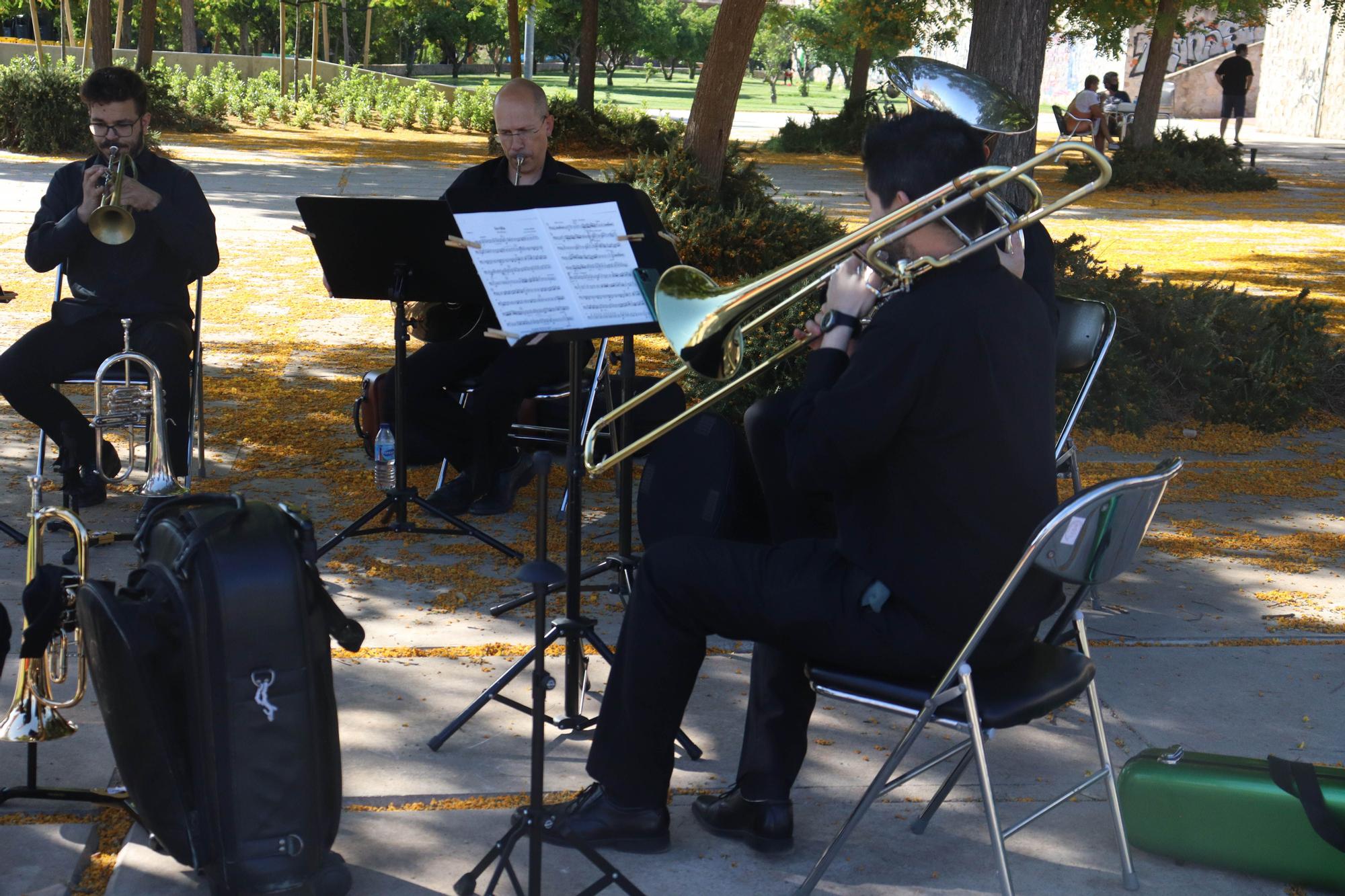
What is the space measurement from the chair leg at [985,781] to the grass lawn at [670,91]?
34865 millimetres

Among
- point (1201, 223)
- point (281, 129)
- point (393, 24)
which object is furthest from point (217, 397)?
point (393, 24)

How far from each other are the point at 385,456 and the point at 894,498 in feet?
8.94

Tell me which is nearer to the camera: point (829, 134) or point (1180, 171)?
point (1180, 171)

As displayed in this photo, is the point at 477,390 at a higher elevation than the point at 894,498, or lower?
lower

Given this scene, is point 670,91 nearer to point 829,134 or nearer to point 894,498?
point 829,134

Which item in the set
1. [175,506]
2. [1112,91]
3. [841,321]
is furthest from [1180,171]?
[175,506]

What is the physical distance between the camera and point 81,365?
473 centimetres

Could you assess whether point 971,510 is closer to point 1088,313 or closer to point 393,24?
point 1088,313

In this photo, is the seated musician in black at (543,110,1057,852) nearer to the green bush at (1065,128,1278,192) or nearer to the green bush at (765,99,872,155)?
the green bush at (1065,128,1278,192)

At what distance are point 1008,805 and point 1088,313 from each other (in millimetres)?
1678

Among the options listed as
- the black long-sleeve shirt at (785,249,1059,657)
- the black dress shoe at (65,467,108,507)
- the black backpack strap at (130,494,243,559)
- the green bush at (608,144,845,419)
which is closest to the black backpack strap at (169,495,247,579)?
the black backpack strap at (130,494,243,559)

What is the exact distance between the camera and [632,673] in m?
2.64

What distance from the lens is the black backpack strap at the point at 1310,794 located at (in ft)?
8.27

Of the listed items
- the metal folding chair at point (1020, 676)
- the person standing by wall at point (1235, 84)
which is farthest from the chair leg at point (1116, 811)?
the person standing by wall at point (1235, 84)
